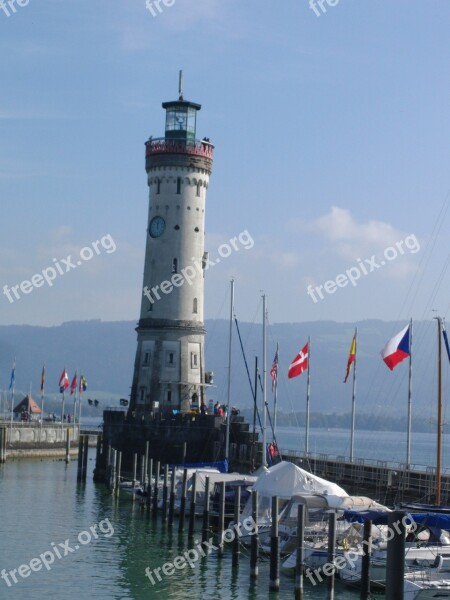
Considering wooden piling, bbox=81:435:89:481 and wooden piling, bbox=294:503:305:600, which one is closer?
wooden piling, bbox=294:503:305:600

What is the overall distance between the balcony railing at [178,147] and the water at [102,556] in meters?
27.0

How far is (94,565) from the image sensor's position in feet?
154

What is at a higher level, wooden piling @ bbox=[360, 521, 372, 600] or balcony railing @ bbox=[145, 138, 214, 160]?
balcony railing @ bbox=[145, 138, 214, 160]

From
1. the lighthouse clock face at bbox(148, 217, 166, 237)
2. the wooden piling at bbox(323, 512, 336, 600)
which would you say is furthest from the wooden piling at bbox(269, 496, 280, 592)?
the lighthouse clock face at bbox(148, 217, 166, 237)

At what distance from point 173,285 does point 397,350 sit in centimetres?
3070

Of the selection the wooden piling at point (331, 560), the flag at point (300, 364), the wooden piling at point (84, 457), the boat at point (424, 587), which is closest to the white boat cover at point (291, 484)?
the wooden piling at point (331, 560)

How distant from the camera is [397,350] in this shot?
57688mm

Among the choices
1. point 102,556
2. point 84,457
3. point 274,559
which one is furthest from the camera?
point 84,457

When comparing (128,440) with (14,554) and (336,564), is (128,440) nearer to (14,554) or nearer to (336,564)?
(14,554)

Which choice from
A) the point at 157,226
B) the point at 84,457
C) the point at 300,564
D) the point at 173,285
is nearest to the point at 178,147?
the point at 157,226

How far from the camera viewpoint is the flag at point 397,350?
188 feet

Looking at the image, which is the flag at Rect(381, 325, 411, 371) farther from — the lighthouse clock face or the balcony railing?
the balcony railing

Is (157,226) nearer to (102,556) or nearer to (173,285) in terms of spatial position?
(173,285)

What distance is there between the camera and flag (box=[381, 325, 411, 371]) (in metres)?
57.4
